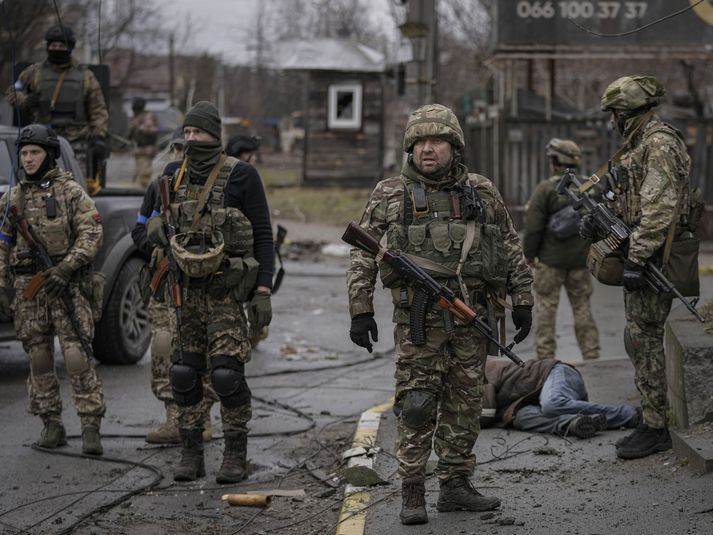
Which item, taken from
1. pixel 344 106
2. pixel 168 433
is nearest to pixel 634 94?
pixel 168 433

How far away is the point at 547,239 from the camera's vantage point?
960cm

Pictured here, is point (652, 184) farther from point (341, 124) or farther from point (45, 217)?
point (341, 124)

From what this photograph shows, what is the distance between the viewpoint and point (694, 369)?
640 centimetres

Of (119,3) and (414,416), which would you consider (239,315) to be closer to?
(414,416)

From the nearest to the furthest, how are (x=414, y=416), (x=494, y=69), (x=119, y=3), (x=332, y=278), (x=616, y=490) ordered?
1. (x=414, y=416)
2. (x=616, y=490)
3. (x=332, y=278)
4. (x=494, y=69)
5. (x=119, y=3)

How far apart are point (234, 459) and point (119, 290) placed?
3.60 m

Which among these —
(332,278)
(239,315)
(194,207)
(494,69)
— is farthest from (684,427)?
(494,69)

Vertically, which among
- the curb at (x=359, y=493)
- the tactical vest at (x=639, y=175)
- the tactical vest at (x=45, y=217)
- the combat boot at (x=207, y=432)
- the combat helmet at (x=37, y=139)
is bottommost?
the combat boot at (x=207, y=432)

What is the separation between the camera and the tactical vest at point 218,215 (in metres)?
6.58

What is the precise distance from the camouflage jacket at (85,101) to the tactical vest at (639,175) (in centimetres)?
674

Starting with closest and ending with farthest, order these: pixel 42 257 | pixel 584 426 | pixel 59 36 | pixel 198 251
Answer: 1. pixel 198 251
2. pixel 584 426
3. pixel 42 257
4. pixel 59 36

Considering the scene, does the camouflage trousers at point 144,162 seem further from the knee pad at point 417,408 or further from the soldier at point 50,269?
the knee pad at point 417,408

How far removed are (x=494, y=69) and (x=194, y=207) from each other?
1661cm

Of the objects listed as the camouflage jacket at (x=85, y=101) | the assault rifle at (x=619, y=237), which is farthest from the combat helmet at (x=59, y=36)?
the assault rifle at (x=619, y=237)
